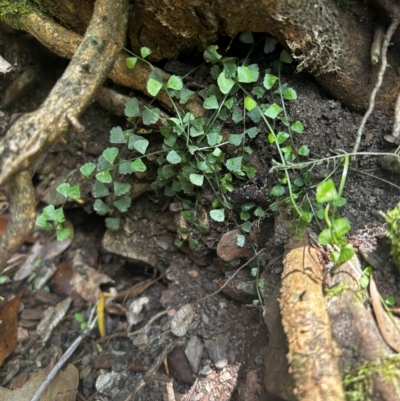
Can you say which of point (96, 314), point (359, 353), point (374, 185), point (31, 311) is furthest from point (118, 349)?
point (374, 185)

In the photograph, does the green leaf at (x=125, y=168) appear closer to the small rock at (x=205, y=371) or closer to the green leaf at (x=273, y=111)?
the green leaf at (x=273, y=111)

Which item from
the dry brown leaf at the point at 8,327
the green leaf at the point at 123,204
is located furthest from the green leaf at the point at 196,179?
the dry brown leaf at the point at 8,327

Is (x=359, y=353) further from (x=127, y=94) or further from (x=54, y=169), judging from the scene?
(x=54, y=169)

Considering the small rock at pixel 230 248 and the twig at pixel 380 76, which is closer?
the twig at pixel 380 76

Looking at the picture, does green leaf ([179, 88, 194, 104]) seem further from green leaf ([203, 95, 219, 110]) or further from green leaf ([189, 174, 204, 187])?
green leaf ([189, 174, 204, 187])

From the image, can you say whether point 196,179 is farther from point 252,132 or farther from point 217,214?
point 252,132

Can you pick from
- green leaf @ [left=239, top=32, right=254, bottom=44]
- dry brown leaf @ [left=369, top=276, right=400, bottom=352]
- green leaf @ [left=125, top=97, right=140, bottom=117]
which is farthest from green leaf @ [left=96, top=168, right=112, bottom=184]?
dry brown leaf @ [left=369, top=276, right=400, bottom=352]

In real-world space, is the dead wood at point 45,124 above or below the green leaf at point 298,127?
below
